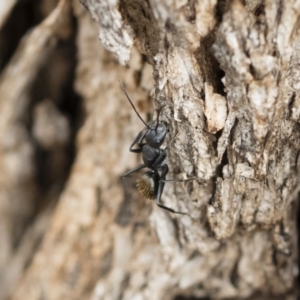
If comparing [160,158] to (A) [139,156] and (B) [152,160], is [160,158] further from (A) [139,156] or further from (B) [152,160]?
(A) [139,156]

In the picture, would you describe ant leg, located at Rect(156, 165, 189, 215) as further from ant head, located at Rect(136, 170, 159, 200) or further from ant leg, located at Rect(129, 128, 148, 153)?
ant leg, located at Rect(129, 128, 148, 153)

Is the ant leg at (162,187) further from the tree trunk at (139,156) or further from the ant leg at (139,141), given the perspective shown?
the ant leg at (139,141)

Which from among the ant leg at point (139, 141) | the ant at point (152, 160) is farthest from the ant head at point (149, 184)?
the ant leg at point (139, 141)

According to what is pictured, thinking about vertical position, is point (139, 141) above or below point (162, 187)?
above

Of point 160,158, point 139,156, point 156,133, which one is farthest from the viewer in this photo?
point 139,156

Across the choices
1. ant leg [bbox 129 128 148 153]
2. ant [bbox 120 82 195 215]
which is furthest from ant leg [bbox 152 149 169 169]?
ant leg [bbox 129 128 148 153]

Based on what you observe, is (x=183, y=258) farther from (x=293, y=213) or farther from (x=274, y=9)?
(x=274, y=9)

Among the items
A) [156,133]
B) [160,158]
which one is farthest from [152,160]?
[156,133]

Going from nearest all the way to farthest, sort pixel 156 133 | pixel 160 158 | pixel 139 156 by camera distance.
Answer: pixel 156 133, pixel 160 158, pixel 139 156
